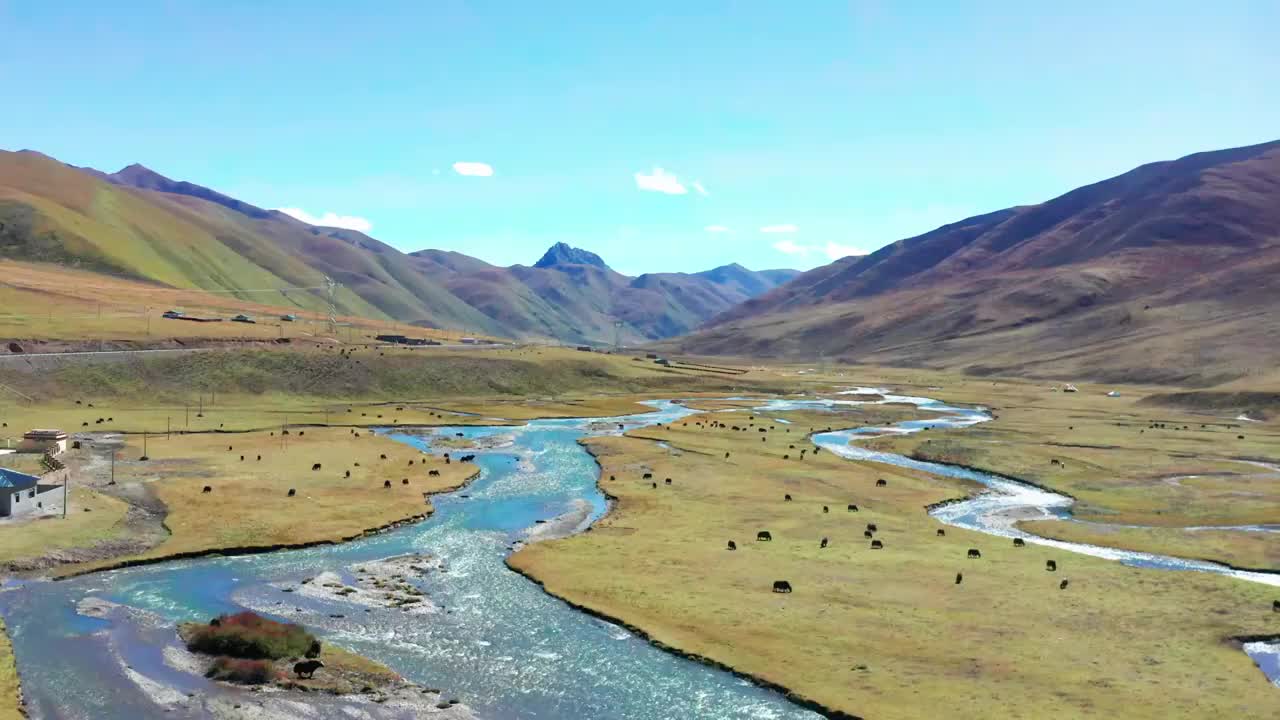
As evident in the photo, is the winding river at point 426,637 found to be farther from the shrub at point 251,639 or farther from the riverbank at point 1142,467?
the riverbank at point 1142,467

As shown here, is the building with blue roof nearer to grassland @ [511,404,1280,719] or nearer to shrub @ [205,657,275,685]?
shrub @ [205,657,275,685]

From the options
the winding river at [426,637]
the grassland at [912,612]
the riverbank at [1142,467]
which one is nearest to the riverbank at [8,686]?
the winding river at [426,637]

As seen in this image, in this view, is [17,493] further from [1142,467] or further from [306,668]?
[1142,467]

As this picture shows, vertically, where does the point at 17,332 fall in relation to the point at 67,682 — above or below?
above

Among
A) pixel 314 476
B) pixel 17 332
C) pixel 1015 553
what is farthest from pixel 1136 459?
pixel 17 332

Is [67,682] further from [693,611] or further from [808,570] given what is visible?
[808,570]
